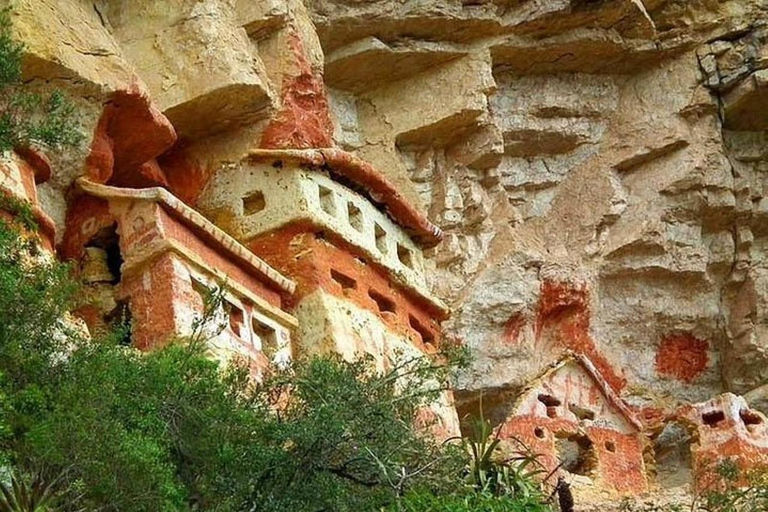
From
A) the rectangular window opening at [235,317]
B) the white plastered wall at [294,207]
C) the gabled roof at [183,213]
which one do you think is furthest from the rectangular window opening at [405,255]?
the rectangular window opening at [235,317]

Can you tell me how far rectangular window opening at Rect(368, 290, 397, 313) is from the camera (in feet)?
78.4

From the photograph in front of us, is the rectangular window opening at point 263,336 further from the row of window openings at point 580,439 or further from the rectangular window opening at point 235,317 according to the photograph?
the row of window openings at point 580,439

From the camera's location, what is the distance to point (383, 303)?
24.1 m

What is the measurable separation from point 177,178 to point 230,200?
88 cm

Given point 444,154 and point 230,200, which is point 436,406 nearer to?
point 230,200

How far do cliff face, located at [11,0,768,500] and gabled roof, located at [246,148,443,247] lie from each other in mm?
786

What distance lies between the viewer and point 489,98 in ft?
95.8

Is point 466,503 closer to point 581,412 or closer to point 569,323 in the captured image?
point 581,412

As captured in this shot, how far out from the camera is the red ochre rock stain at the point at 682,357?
94.7 ft

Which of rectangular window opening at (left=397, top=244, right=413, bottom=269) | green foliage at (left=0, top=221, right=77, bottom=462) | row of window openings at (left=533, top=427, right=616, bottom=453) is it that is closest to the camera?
green foliage at (left=0, top=221, right=77, bottom=462)

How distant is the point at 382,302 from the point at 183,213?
3.78m

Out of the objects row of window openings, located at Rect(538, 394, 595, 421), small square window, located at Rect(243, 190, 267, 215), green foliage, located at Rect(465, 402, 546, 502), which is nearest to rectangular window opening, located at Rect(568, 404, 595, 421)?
row of window openings, located at Rect(538, 394, 595, 421)

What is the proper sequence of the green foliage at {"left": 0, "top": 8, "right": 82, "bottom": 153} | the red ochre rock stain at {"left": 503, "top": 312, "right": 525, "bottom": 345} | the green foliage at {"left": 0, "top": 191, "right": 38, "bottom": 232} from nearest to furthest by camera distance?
the green foliage at {"left": 0, "top": 8, "right": 82, "bottom": 153} → the green foliage at {"left": 0, "top": 191, "right": 38, "bottom": 232} → the red ochre rock stain at {"left": 503, "top": 312, "right": 525, "bottom": 345}

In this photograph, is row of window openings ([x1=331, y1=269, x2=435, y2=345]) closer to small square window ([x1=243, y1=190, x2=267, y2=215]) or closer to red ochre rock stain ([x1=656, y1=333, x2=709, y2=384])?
small square window ([x1=243, y1=190, x2=267, y2=215])
